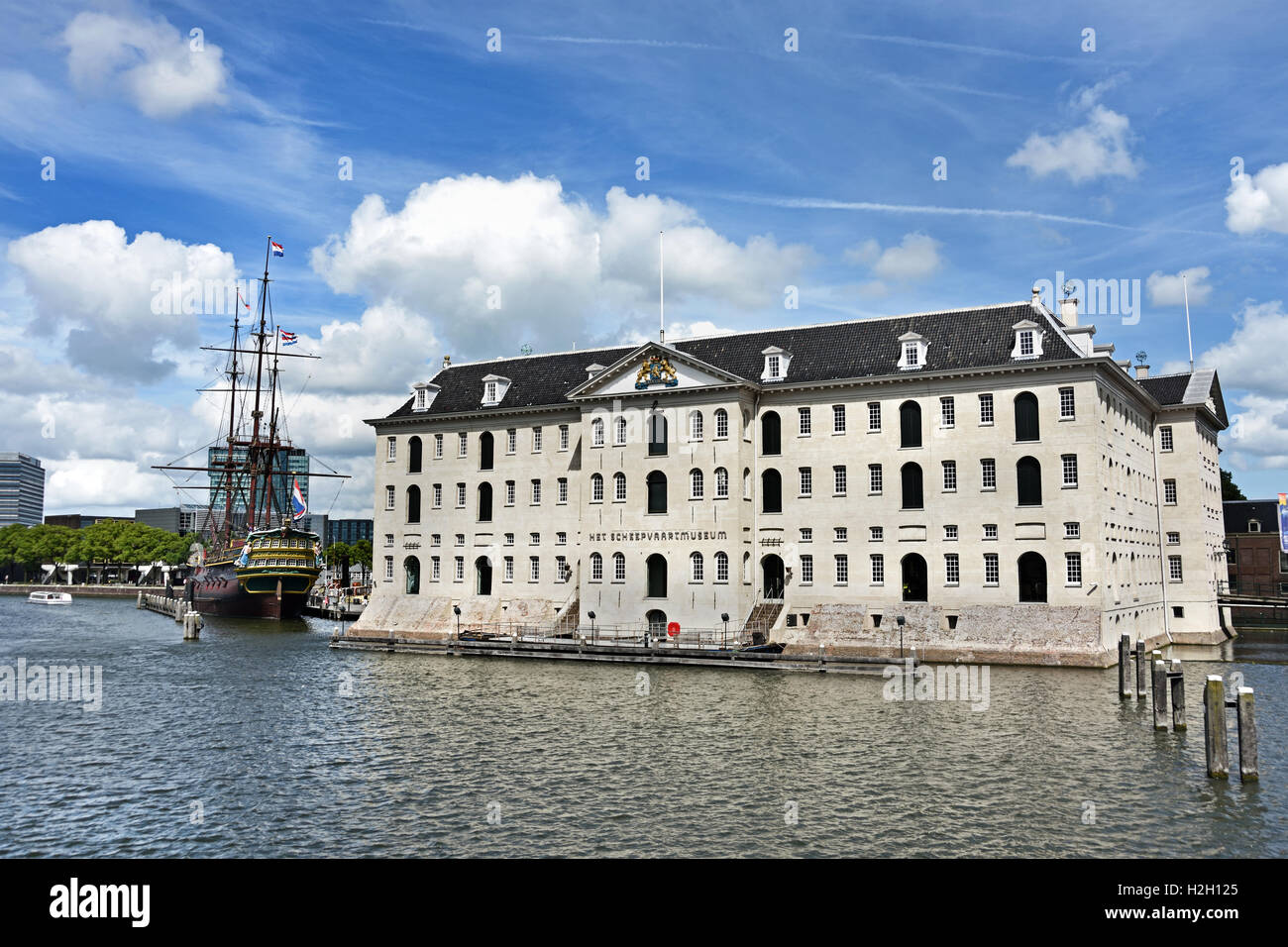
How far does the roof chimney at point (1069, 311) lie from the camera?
191 feet

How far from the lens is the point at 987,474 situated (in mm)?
53438

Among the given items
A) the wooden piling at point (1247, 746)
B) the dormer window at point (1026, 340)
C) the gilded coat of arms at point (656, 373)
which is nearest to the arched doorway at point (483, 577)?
the gilded coat of arms at point (656, 373)

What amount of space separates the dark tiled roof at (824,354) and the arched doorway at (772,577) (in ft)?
35.6

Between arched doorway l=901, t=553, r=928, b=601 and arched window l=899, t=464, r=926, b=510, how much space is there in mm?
2771

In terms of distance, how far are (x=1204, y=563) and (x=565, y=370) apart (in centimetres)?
4381

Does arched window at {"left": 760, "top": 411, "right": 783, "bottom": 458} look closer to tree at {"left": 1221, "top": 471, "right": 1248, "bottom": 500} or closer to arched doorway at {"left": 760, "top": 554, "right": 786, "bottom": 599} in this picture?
arched doorway at {"left": 760, "top": 554, "right": 786, "bottom": 599}

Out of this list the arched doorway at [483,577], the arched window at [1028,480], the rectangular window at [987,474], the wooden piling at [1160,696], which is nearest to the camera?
the wooden piling at [1160,696]

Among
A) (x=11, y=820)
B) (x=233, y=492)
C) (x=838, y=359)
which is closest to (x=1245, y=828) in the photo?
(x=11, y=820)

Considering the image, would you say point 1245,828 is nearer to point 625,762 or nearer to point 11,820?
point 625,762

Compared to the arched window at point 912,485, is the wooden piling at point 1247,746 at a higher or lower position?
lower

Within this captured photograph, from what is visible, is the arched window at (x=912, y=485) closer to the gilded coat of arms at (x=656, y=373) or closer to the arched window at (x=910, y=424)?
the arched window at (x=910, y=424)

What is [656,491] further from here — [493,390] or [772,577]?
[493,390]

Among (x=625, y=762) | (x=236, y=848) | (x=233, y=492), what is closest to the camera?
(x=236, y=848)
